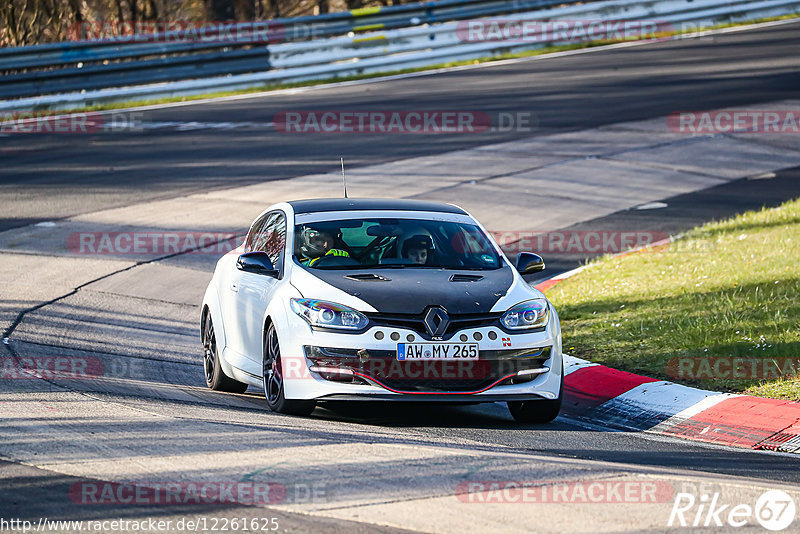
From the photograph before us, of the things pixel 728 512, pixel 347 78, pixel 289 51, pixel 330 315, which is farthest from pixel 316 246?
pixel 347 78

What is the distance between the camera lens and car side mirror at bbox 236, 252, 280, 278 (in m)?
8.51

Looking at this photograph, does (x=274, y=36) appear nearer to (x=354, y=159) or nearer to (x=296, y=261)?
(x=354, y=159)

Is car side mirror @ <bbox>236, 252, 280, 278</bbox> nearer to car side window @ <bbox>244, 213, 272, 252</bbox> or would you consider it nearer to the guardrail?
car side window @ <bbox>244, 213, 272, 252</bbox>

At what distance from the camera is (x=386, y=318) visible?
7.63 m

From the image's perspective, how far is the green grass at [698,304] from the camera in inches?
368

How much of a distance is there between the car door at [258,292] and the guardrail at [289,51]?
16.1 meters

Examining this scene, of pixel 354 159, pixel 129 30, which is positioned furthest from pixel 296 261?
pixel 129 30

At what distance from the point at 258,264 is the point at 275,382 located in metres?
0.90

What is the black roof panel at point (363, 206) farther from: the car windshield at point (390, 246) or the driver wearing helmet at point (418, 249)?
the driver wearing helmet at point (418, 249)

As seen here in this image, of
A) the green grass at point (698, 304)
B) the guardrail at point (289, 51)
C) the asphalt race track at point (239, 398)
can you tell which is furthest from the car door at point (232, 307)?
the guardrail at point (289, 51)

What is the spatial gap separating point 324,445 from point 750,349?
413 cm

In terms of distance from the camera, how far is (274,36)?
90.5 feet

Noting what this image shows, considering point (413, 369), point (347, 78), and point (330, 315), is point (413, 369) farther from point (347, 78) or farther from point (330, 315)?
point (347, 78)

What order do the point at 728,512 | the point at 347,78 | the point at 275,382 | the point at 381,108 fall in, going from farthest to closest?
1. the point at 347,78
2. the point at 381,108
3. the point at 275,382
4. the point at 728,512
